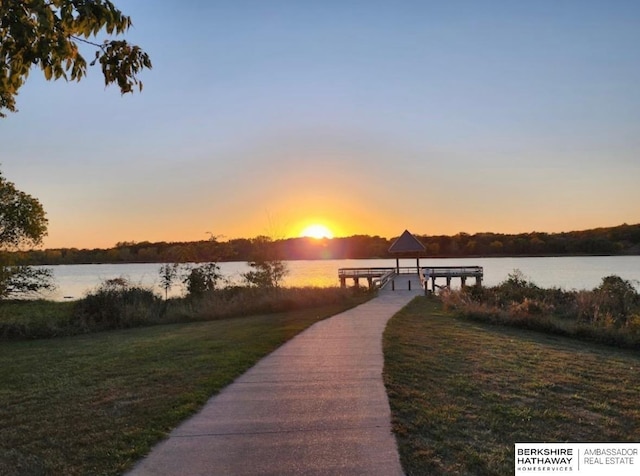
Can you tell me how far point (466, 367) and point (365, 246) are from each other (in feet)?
305

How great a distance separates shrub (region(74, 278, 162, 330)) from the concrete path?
468 inches

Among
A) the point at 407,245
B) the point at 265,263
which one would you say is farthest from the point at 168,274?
the point at 407,245

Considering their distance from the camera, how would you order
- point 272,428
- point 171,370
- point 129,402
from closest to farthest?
1. point 272,428
2. point 129,402
3. point 171,370

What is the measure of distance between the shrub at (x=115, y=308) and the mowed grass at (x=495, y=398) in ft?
38.1

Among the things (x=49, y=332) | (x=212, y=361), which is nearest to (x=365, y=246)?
(x=49, y=332)

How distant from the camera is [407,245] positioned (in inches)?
1494

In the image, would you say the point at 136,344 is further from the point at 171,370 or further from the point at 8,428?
the point at 8,428

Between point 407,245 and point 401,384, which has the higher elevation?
point 407,245

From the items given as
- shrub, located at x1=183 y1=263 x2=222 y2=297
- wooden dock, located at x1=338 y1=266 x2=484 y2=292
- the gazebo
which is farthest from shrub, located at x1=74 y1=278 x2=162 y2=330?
the gazebo

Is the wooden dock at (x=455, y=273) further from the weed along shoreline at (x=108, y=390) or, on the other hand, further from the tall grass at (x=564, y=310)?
the weed along shoreline at (x=108, y=390)

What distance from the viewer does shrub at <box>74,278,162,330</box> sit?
62.3 ft

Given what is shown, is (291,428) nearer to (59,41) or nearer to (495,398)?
(495,398)

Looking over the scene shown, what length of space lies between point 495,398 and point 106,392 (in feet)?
17.8

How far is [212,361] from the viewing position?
365 inches
